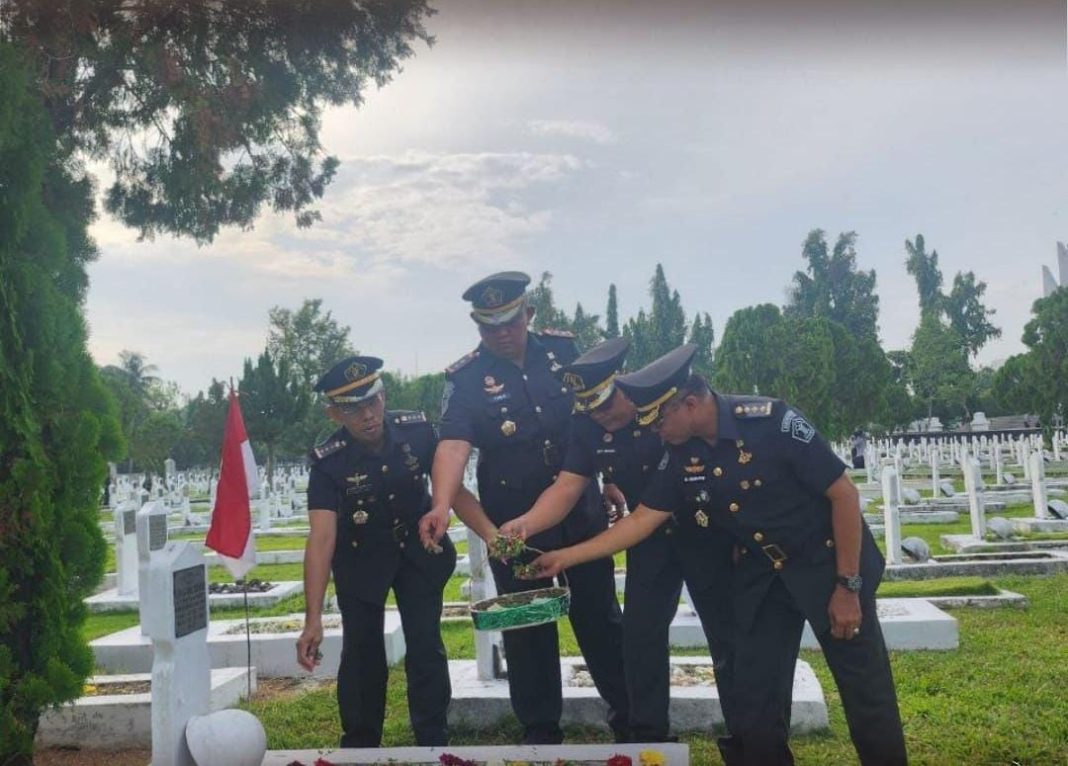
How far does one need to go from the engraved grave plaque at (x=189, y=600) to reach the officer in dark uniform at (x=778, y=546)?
75.4 inches

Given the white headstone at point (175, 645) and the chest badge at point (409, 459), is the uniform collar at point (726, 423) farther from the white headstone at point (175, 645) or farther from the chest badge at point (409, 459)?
the white headstone at point (175, 645)

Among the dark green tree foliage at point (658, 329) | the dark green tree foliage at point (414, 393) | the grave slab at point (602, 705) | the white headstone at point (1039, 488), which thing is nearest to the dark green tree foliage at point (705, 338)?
the dark green tree foliage at point (658, 329)

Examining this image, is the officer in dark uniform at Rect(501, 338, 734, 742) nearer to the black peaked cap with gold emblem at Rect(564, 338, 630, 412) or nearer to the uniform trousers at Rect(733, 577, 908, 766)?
the black peaked cap with gold emblem at Rect(564, 338, 630, 412)

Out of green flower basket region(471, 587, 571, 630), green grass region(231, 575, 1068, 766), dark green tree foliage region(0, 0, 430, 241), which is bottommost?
green grass region(231, 575, 1068, 766)

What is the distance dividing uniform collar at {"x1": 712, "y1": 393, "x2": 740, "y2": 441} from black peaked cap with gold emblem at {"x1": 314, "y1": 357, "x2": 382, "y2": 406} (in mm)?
1488

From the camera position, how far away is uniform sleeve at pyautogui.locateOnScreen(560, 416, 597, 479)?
3.73 meters

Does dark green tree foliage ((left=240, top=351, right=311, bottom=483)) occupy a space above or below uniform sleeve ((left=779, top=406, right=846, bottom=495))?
above

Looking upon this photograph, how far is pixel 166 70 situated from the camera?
204 inches

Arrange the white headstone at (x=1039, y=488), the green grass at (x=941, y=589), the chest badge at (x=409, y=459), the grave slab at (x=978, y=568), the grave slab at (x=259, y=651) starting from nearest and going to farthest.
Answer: the chest badge at (x=409, y=459)
the grave slab at (x=259, y=651)
the green grass at (x=941, y=589)
the grave slab at (x=978, y=568)
the white headstone at (x=1039, y=488)

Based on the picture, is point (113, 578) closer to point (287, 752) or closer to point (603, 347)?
point (287, 752)

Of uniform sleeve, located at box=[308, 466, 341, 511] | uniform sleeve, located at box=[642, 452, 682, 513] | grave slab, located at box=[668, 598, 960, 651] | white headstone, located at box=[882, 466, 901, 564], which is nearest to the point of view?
uniform sleeve, located at box=[642, 452, 682, 513]

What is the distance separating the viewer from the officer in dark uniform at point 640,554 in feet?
11.8

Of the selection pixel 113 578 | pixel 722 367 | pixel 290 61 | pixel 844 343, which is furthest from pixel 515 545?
pixel 844 343

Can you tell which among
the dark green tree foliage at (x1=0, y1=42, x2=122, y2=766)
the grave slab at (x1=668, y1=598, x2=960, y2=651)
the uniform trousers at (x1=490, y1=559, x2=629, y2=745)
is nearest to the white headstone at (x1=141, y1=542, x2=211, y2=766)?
the dark green tree foliage at (x1=0, y1=42, x2=122, y2=766)
